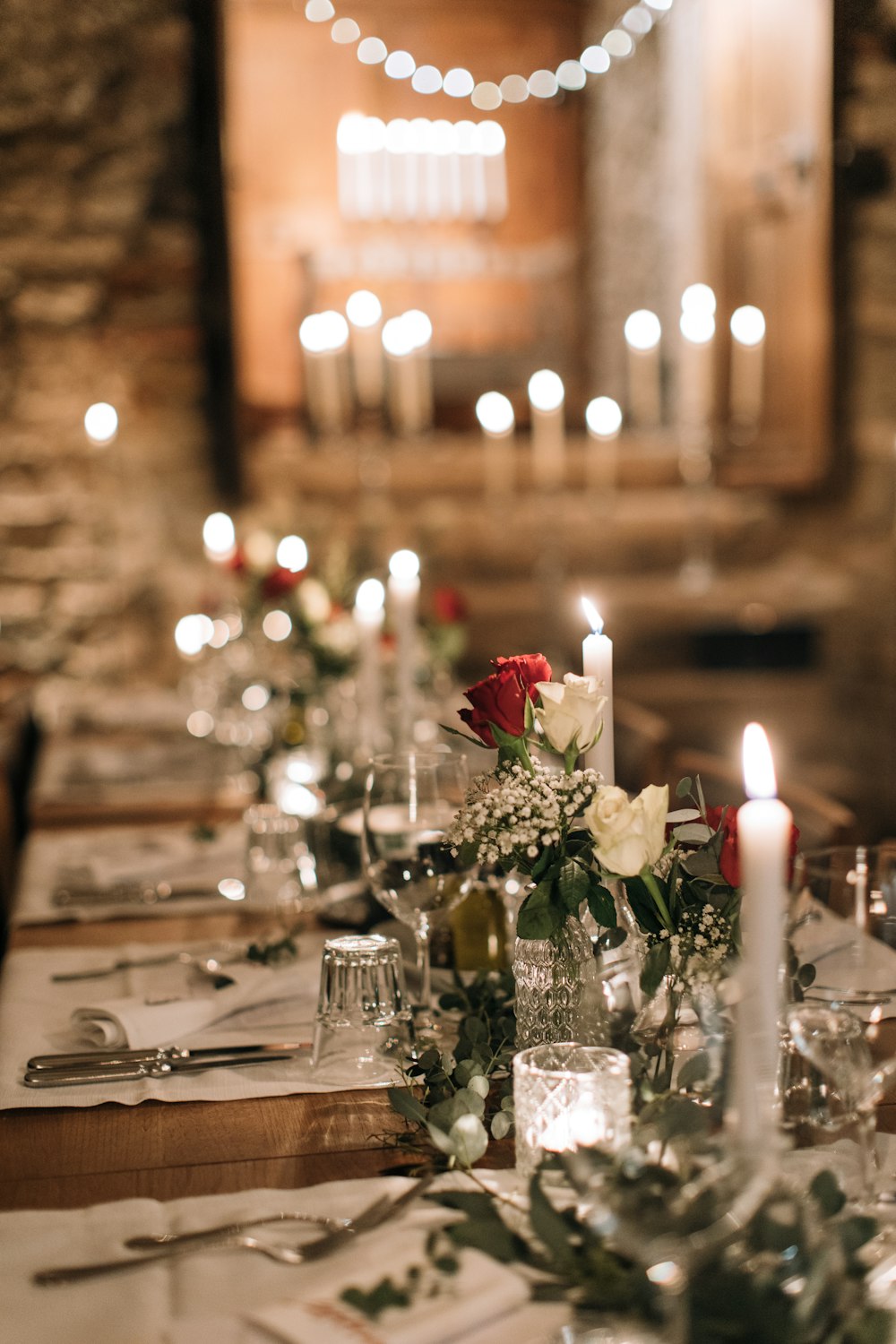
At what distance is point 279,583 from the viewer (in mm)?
2322

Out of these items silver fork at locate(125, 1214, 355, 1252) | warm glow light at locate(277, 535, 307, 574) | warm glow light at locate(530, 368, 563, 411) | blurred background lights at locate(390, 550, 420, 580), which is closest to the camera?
silver fork at locate(125, 1214, 355, 1252)

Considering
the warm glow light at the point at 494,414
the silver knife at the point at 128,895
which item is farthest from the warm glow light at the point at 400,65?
the silver knife at the point at 128,895

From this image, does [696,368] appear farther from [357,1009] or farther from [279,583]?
[357,1009]

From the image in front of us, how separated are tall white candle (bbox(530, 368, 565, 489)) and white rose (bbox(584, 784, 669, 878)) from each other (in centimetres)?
254

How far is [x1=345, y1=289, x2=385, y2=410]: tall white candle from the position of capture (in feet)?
13.7

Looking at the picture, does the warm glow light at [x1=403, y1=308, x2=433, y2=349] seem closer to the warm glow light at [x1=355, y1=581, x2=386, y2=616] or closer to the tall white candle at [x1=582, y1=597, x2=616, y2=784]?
the warm glow light at [x1=355, y1=581, x2=386, y2=616]

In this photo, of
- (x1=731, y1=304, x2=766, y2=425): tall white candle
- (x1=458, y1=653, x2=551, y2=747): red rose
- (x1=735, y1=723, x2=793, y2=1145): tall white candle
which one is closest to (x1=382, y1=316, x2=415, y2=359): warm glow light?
(x1=731, y1=304, x2=766, y2=425): tall white candle

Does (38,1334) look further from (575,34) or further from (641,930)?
(575,34)

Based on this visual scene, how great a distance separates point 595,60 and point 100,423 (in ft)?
12.1

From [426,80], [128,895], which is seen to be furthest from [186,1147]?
[426,80]

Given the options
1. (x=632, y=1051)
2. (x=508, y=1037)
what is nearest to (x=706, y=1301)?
(x=632, y=1051)

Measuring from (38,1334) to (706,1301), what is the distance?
33cm

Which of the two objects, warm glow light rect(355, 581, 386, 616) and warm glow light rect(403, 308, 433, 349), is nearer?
warm glow light rect(355, 581, 386, 616)

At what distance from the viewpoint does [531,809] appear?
95 cm
